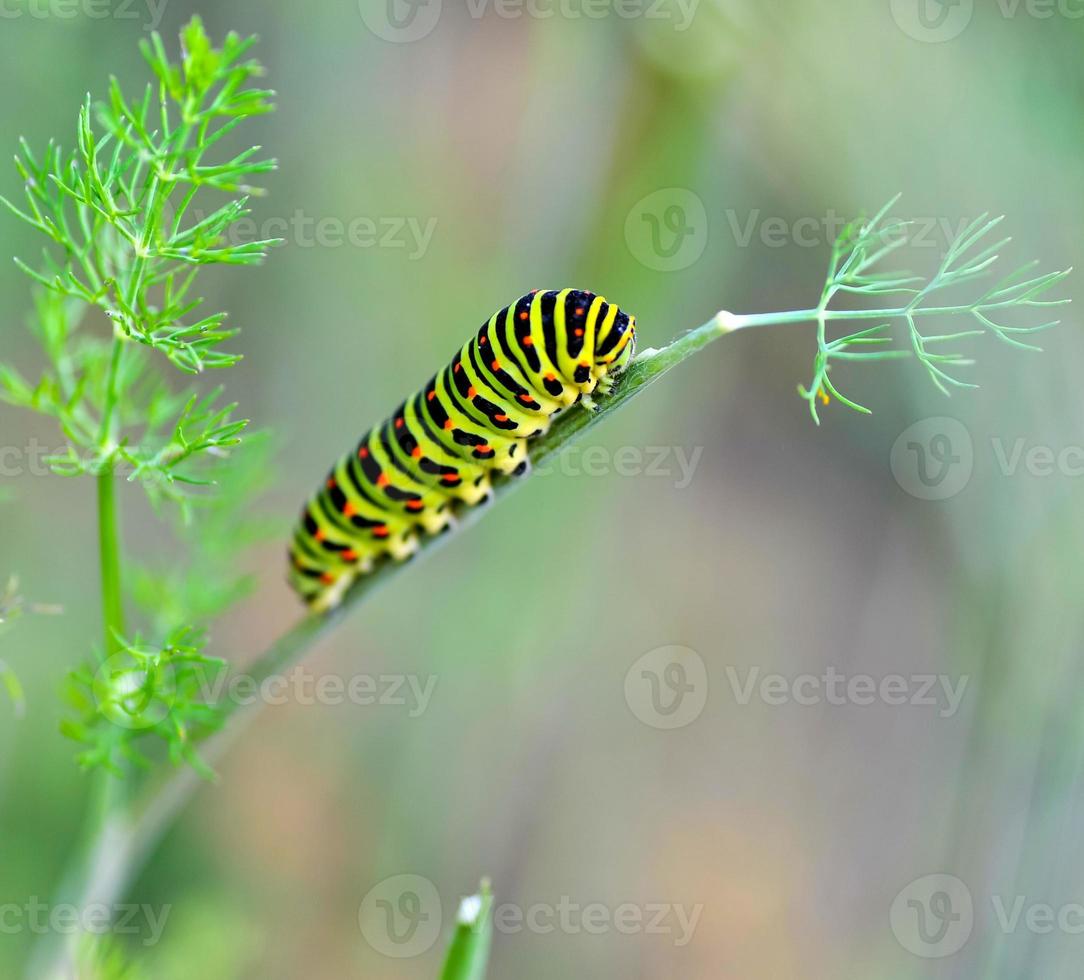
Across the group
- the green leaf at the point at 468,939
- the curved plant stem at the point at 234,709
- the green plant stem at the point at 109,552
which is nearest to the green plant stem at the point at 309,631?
the curved plant stem at the point at 234,709

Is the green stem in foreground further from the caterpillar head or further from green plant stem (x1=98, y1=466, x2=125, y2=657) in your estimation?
green plant stem (x1=98, y1=466, x2=125, y2=657)

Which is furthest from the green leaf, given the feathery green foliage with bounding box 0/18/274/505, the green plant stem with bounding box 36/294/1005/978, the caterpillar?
the feathery green foliage with bounding box 0/18/274/505

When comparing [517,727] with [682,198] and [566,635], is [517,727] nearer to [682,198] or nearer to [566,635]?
[566,635]

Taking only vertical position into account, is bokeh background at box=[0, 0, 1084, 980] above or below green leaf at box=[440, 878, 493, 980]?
above

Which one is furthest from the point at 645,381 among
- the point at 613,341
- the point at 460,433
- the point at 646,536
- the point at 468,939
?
the point at 646,536

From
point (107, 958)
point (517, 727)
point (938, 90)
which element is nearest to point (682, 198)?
point (938, 90)
